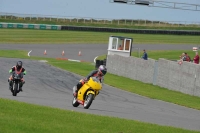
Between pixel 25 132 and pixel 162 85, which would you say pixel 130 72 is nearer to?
pixel 162 85

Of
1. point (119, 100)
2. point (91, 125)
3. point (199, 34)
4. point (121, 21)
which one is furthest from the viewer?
point (121, 21)

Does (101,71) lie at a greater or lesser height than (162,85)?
greater

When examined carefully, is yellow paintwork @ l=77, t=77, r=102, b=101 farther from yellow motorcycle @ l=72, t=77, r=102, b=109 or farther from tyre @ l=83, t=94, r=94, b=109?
tyre @ l=83, t=94, r=94, b=109

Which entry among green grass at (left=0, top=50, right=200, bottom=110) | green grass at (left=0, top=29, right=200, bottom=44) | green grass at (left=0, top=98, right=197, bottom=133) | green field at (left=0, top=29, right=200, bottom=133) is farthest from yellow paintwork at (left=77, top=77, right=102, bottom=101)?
green grass at (left=0, top=29, right=200, bottom=44)

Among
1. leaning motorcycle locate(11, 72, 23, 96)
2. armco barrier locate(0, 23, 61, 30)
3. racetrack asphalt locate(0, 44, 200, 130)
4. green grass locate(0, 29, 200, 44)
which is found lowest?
green grass locate(0, 29, 200, 44)

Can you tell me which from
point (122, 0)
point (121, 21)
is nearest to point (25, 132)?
point (122, 0)

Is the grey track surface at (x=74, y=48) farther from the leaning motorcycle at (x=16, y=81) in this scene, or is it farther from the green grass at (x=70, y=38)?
the leaning motorcycle at (x=16, y=81)

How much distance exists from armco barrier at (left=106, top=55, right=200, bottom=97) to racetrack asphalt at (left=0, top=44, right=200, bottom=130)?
3.35 m

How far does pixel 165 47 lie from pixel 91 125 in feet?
194

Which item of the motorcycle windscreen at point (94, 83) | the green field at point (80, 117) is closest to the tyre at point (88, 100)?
the motorcycle windscreen at point (94, 83)

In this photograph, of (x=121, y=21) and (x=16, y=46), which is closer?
(x=16, y=46)

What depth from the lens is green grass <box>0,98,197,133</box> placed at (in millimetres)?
11484

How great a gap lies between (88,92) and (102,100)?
6120 millimetres

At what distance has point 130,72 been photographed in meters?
38.6
